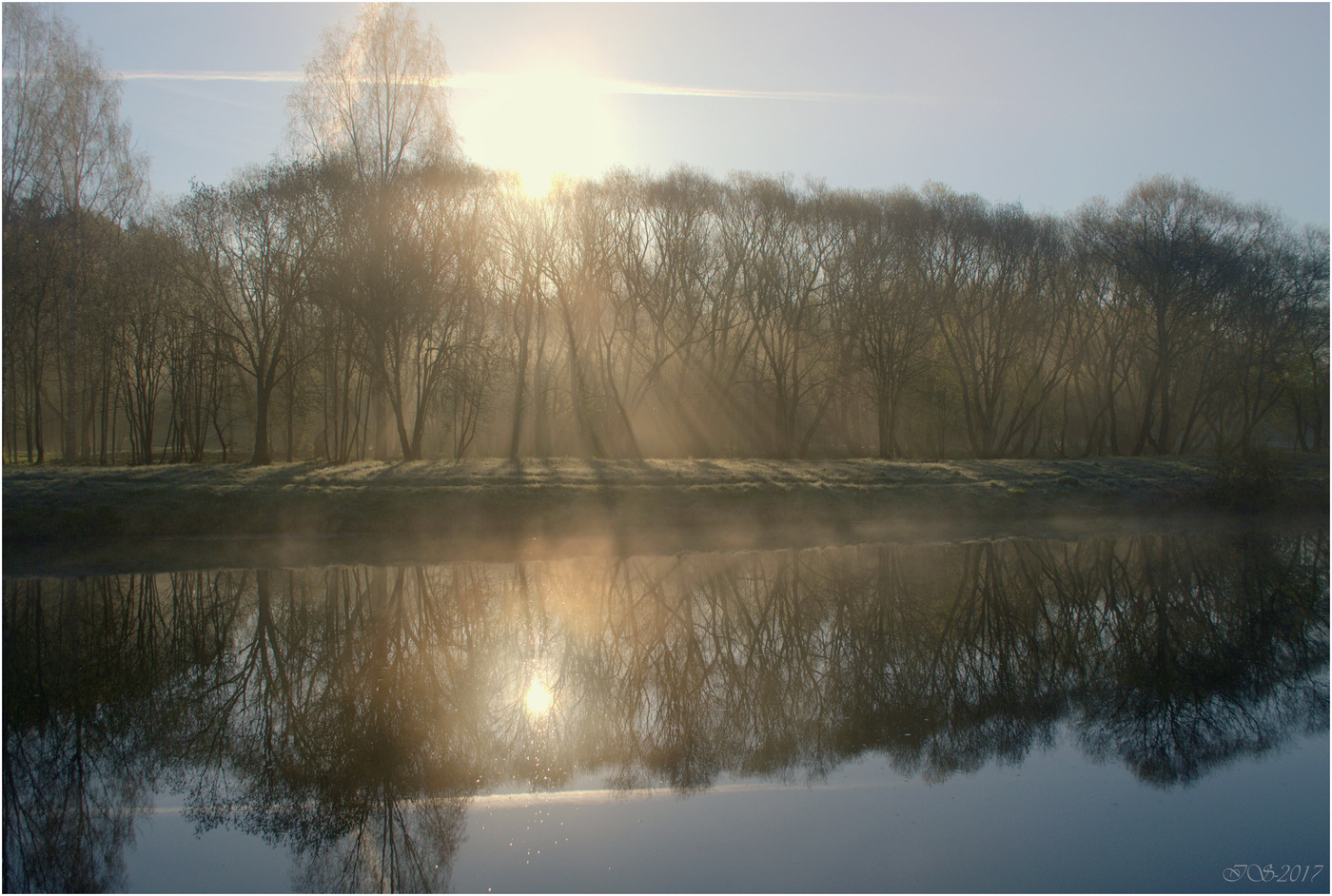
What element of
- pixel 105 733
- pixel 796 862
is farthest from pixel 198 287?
pixel 796 862

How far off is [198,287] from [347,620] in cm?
1966

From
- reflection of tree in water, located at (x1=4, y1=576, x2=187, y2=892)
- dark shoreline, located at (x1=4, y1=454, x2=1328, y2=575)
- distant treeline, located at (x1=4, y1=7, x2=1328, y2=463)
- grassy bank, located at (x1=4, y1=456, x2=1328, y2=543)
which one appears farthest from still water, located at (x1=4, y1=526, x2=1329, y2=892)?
distant treeline, located at (x1=4, y1=7, x2=1328, y2=463)

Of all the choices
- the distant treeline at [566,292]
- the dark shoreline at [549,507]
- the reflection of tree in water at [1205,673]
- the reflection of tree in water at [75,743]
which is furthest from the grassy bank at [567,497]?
the reflection of tree in water at [1205,673]

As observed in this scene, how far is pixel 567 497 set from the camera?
1773 centimetres

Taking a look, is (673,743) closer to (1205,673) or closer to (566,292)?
(1205,673)

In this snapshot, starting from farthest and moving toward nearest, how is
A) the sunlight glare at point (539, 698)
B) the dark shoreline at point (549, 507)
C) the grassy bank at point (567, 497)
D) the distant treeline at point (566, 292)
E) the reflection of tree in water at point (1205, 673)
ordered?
the distant treeline at point (566, 292) → the grassy bank at point (567, 497) → the dark shoreline at point (549, 507) → the sunlight glare at point (539, 698) → the reflection of tree in water at point (1205, 673)

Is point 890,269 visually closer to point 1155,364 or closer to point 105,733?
point 1155,364

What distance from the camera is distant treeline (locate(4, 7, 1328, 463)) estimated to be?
23594 millimetres

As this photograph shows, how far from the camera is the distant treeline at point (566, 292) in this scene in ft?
77.4

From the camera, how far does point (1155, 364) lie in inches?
1400

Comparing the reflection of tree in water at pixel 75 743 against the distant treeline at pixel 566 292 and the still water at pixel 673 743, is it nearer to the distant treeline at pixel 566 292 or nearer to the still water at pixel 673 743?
the still water at pixel 673 743

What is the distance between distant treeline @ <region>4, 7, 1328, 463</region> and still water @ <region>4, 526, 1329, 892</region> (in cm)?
1682

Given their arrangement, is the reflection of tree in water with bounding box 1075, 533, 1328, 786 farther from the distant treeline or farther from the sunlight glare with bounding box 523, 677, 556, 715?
the distant treeline

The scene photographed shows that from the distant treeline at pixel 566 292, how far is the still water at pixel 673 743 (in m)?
16.8
